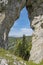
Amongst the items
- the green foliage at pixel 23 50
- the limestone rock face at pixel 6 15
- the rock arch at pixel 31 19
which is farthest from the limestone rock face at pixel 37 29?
the green foliage at pixel 23 50

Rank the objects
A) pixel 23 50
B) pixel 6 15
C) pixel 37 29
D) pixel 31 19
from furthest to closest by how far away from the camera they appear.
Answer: pixel 23 50
pixel 31 19
pixel 37 29
pixel 6 15

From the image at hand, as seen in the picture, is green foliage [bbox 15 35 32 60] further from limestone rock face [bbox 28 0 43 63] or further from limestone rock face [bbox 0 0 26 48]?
limestone rock face [bbox 0 0 26 48]

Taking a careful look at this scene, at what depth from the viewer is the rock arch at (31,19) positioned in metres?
31.5

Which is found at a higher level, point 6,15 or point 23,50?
point 6,15

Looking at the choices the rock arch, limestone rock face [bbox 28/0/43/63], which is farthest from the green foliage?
limestone rock face [bbox 28/0/43/63]

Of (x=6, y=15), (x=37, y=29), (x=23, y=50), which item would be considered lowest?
(x=23, y=50)

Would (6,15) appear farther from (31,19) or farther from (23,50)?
(23,50)

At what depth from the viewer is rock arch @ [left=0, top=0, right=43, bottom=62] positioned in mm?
31481

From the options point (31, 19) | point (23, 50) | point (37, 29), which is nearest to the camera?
point (37, 29)

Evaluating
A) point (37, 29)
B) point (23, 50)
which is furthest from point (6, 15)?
point (23, 50)

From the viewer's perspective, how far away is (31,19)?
1582 inches

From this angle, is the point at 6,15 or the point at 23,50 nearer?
the point at 6,15

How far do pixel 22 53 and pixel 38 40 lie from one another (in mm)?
12989

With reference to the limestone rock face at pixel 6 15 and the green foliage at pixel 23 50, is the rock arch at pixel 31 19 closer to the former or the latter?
the limestone rock face at pixel 6 15
